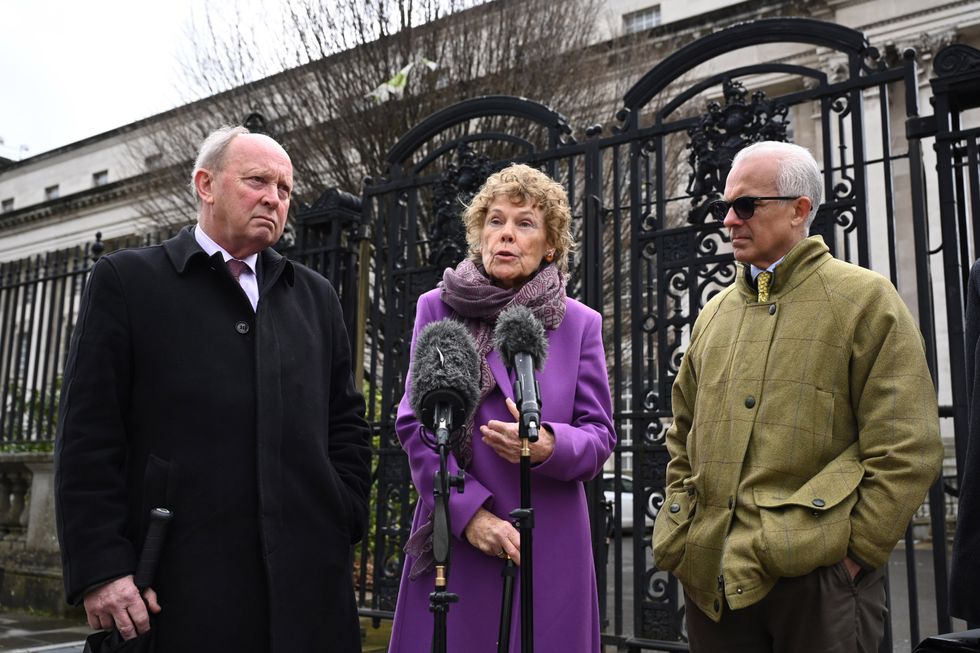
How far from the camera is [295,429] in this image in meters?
2.78

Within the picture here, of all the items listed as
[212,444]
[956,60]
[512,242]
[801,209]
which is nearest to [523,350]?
[512,242]

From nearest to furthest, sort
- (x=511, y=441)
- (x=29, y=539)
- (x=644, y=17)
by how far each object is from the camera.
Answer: (x=511, y=441) < (x=29, y=539) < (x=644, y=17)

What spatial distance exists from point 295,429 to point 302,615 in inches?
22.0

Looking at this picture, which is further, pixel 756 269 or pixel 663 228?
pixel 663 228

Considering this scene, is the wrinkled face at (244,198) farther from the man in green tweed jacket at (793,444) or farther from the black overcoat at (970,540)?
the black overcoat at (970,540)

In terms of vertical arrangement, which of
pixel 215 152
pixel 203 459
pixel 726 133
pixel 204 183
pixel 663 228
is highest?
pixel 726 133

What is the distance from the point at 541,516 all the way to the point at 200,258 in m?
1.40

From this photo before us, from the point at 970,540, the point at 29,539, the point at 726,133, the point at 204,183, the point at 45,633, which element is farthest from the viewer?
the point at 29,539

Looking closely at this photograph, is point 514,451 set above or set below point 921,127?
below

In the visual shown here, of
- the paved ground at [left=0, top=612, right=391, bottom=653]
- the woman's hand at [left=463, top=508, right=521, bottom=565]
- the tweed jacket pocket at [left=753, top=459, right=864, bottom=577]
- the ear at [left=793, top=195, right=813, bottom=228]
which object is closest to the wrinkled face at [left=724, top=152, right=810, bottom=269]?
the ear at [left=793, top=195, right=813, bottom=228]

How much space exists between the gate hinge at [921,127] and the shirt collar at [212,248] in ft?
10.8

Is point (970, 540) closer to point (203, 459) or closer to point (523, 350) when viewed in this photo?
point (523, 350)

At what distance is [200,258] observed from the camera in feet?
9.20

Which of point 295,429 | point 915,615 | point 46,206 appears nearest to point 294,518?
point 295,429
